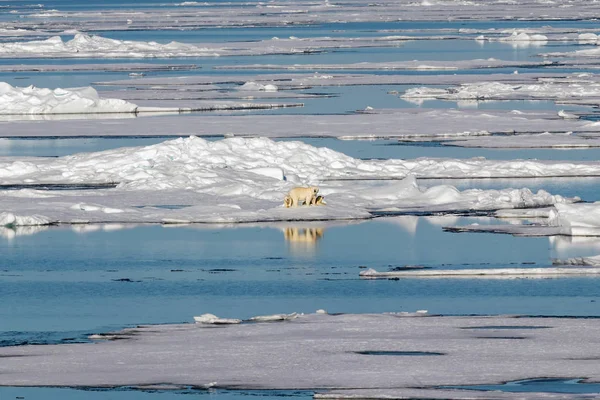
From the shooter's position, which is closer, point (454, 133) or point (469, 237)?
point (469, 237)

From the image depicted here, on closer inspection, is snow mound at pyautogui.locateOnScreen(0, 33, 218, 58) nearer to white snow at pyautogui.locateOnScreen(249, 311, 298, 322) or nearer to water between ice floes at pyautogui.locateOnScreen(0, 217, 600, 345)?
water between ice floes at pyautogui.locateOnScreen(0, 217, 600, 345)

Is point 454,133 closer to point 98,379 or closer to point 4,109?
point 4,109

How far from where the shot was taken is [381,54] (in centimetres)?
4659

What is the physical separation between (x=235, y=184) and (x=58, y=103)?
41.8ft

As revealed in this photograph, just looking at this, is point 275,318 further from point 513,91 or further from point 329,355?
point 513,91

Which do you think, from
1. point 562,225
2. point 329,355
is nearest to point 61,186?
point 562,225

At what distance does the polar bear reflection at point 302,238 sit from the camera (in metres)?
15.4

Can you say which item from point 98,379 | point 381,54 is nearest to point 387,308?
point 98,379

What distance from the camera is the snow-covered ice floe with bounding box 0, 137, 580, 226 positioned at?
17.0 metres

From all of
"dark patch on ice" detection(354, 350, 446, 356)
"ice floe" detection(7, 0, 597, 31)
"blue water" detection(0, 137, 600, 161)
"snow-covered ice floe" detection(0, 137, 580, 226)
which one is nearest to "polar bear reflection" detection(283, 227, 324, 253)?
"snow-covered ice floe" detection(0, 137, 580, 226)

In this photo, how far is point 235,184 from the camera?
1839 cm

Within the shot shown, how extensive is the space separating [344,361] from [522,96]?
2301cm

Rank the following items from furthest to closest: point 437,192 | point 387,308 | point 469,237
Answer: point 437,192 < point 469,237 < point 387,308

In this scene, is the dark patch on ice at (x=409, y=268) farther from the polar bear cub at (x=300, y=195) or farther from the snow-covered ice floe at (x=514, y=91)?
the snow-covered ice floe at (x=514, y=91)
